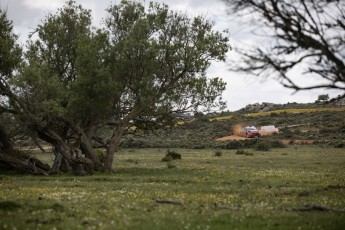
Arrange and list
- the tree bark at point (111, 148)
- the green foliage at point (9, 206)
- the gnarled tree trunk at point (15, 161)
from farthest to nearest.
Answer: the tree bark at point (111, 148) < the gnarled tree trunk at point (15, 161) < the green foliage at point (9, 206)

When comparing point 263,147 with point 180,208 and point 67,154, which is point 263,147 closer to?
point 67,154

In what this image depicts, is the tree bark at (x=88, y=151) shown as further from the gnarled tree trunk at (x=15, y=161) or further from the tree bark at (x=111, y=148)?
the gnarled tree trunk at (x=15, y=161)

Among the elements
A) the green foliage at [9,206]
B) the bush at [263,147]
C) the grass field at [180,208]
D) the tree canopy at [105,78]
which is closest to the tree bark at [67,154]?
the tree canopy at [105,78]

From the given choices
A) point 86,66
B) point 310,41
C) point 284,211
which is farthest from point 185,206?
point 86,66

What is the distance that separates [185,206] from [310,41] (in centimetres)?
751

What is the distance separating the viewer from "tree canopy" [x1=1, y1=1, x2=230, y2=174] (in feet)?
117

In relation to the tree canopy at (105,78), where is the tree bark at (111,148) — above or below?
below

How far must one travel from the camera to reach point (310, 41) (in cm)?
1490

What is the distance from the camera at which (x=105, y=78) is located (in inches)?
1419

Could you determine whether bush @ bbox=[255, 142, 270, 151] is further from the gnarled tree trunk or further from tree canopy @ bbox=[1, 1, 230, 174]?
the gnarled tree trunk

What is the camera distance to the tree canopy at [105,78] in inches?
1399

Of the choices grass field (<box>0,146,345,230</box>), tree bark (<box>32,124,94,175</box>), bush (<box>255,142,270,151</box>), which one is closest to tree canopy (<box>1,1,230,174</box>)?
tree bark (<box>32,124,94,175</box>)

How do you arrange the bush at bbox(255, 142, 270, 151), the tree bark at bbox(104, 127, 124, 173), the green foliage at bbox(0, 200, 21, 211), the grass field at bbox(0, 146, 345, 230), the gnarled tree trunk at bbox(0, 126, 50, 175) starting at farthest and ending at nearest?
the bush at bbox(255, 142, 270, 151) → the tree bark at bbox(104, 127, 124, 173) → the gnarled tree trunk at bbox(0, 126, 50, 175) → the green foliage at bbox(0, 200, 21, 211) → the grass field at bbox(0, 146, 345, 230)

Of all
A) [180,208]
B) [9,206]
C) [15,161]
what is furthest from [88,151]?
[180,208]
